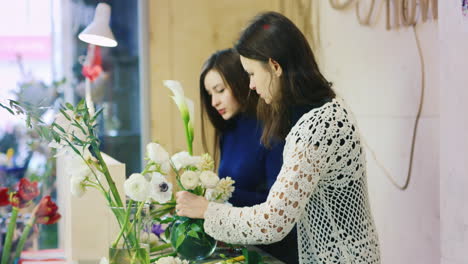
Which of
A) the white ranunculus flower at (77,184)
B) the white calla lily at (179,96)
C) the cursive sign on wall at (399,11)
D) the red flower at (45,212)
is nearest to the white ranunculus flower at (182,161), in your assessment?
the white calla lily at (179,96)

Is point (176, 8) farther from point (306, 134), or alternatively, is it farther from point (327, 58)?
point (306, 134)

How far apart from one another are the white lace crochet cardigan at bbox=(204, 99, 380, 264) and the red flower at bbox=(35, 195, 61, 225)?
19.9 inches

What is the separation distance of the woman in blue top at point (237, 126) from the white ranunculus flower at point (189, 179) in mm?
→ 566

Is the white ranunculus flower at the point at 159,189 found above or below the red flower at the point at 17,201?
below

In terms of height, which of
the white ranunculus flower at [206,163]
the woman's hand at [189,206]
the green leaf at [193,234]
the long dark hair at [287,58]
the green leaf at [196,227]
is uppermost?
the long dark hair at [287,58]

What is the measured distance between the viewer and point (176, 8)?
3.76 meters

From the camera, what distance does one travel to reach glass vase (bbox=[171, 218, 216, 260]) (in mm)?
1434

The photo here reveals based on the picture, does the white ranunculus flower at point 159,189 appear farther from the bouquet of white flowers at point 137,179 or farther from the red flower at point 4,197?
the red flower at point 4,197

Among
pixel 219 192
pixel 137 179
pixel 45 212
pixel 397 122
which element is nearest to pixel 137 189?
pixel 137 179

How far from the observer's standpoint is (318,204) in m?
1.46

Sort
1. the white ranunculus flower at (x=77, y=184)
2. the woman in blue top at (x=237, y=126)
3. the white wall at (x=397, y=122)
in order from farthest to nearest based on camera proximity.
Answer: the woman in blue top at (x=237, y=126), the white wall at (x=397, y=122), the white ranunculus flower at (x=77, y=184)

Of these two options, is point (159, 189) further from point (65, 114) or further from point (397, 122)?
point (397, 122)

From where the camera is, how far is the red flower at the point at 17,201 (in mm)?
819

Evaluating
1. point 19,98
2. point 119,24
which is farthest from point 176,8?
point 19,98
